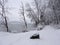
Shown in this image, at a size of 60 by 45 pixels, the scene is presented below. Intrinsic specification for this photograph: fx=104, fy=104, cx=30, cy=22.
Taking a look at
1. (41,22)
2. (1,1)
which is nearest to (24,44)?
(1,1)

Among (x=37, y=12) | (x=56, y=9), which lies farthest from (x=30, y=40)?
(x=37, y=12)

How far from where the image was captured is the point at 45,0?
27.1 metres

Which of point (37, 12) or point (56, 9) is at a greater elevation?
point (56, 9)

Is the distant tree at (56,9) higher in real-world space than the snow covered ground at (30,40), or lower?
higher

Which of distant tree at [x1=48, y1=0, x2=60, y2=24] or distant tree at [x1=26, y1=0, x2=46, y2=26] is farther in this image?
distant tree at [x1=26, y1=0, x2=46, y2=26]

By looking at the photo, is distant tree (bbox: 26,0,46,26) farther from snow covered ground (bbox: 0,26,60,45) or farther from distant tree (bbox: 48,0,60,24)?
snow covered ground (bbox: 0,26,60,45)

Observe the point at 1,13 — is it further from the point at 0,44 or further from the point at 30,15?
the point at 0,44

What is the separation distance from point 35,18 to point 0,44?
22203 millimetres

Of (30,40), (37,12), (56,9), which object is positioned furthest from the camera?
(37,12)

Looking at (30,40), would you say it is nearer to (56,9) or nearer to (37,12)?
(56,9)

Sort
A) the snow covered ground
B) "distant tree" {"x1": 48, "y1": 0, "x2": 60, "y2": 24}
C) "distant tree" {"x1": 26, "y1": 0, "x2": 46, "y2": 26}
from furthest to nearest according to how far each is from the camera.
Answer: "distant tree" {"x1": 26, "y1": 0, "x2": 46, "y2": 26} → "distant tree" {"x1": 48, "y1": 0, "x2": 60, "y2": 24} → the snow covered ground

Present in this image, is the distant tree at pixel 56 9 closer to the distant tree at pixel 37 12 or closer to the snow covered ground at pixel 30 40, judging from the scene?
the distant tree at pixel 37 12

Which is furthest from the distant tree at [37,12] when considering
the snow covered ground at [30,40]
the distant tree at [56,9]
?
the snow covered ground at [30,40]

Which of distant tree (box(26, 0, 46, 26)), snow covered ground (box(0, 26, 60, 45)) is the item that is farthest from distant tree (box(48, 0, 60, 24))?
snow covered ground (box(0, 26, 60, 45))
